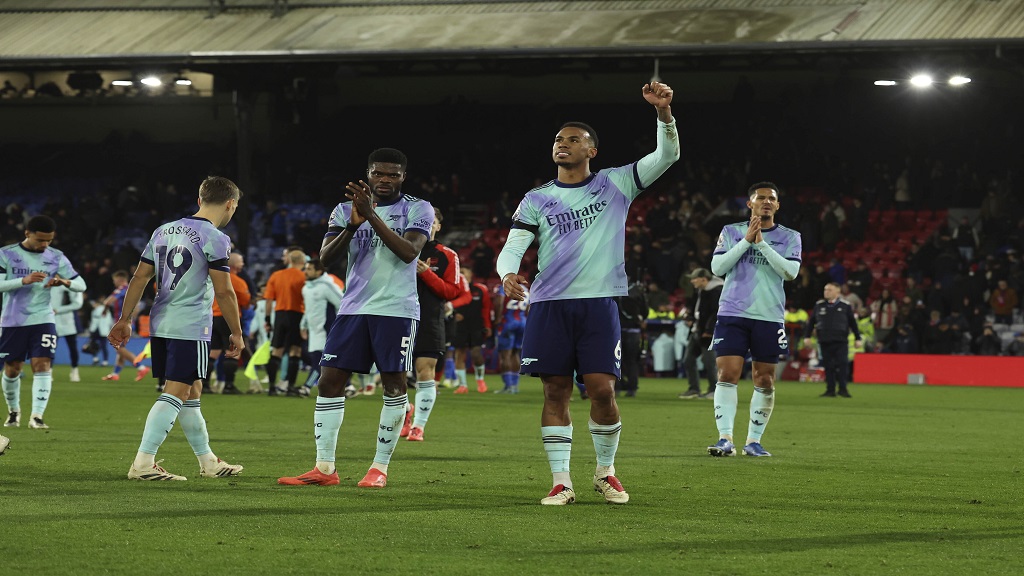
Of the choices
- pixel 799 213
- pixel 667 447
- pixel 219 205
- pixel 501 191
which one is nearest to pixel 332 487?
pixel 219 205

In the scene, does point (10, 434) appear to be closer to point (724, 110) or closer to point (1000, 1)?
point (1000, 1)

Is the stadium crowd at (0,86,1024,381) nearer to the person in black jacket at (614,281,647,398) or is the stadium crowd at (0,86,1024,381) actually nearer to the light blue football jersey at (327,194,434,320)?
the person in black jacket at (614,281,647,398)

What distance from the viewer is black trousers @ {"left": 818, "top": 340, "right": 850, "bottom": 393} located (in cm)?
2373

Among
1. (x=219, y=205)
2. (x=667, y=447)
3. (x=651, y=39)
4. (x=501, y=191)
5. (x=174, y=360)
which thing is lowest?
(x=667, y=447)

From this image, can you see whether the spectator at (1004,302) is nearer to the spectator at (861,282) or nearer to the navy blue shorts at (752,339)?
the spectator at (861,282)

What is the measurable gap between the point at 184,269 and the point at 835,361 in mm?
16799

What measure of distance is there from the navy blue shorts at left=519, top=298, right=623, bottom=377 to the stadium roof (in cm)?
2182

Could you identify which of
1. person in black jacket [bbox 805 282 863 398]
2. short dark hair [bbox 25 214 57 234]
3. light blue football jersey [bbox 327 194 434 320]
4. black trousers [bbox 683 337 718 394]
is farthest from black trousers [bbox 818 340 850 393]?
light blue football jersey [bbox 327 194 434 320]

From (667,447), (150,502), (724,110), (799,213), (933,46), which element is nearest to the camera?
(150,502)

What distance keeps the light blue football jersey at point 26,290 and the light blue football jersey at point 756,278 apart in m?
6.41

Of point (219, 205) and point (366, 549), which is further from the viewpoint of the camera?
point (219, 205)

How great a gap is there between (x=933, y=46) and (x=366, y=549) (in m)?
24.5

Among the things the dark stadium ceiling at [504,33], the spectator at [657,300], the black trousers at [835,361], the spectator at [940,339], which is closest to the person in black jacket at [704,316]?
the black trousers at [835,361]

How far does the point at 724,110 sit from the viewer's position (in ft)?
127
